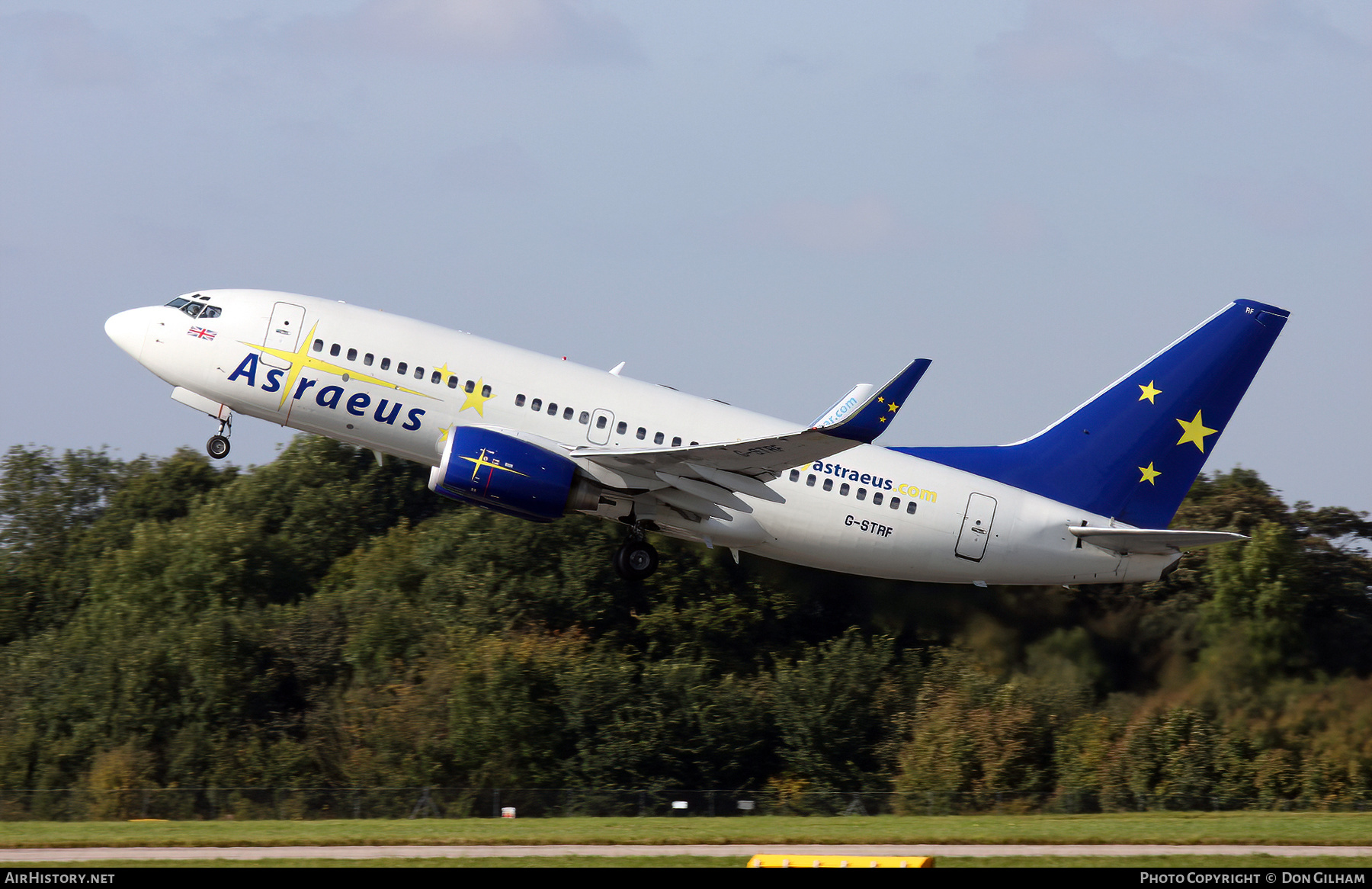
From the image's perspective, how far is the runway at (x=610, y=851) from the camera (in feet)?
80.6

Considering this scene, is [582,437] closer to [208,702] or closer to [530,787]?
[530,787]

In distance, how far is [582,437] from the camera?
1320 inches

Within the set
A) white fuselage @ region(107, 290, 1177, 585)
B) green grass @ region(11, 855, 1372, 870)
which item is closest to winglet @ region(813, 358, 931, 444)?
white fuselage @ region(107, 290, 1177, 585)

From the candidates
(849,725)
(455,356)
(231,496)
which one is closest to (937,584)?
(849,725)

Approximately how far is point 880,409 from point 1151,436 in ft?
37.4

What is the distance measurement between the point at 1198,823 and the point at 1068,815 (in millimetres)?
5853

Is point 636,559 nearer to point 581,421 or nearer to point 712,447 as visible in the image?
point 581,421

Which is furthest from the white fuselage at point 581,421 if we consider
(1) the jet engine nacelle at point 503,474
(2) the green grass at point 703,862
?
(2) the green grass at point 703,862

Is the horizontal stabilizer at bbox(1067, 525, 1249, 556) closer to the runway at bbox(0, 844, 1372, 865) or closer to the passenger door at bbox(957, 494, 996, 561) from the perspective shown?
the passenger door at bbox(957, 494, 996, 561)

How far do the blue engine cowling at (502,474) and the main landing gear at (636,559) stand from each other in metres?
2.99

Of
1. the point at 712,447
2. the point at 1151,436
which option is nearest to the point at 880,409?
the point at 712,447

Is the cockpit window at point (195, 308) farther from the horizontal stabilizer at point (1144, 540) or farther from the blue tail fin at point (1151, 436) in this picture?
the horizontal stabilizer at point (1144, 540)

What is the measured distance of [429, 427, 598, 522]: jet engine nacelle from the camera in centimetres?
3153

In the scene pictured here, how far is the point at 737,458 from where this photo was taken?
32125 millimetres
